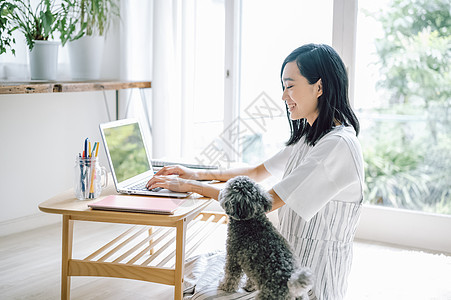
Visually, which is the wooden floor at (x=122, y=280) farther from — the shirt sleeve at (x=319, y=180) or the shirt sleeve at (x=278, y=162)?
the shirt sleeve at (x=319, y=180)

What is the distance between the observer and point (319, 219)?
4.94 feet

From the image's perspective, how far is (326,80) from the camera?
5.00 feet

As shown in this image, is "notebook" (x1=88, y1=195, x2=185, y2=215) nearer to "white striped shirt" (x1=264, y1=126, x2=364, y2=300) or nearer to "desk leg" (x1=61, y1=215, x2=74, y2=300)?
"desk leg" (x1=61, y1=215, x2=74, y2=300)

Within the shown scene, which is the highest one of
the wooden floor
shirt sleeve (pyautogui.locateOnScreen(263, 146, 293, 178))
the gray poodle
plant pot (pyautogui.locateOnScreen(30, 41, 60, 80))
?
plant pot (pyautogui.locateOnScreen(30, 41, 60, 80))

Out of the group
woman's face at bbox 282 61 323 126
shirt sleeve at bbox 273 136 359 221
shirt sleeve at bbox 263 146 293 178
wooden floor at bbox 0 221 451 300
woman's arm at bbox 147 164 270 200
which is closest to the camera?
shirt sleeve at bbox 273 136 359 221

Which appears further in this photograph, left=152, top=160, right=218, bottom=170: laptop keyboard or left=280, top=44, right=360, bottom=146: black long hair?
left=152, top=160, right=218, bottom=170: laptop keyboard

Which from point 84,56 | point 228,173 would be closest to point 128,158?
point 228,173

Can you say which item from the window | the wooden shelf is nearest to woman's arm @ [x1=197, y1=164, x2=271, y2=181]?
the wooden shelf

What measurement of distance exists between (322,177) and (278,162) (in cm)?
47

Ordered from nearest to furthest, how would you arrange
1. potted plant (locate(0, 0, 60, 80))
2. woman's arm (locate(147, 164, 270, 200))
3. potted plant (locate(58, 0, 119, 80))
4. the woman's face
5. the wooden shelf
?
the woman's face < woman's arm (locate(147, 164, 270, 200)) < the wooden shelf < potted plant (locate(0, 0, 60, 80)) < potted plant (locate(58, 0, 119, 80))

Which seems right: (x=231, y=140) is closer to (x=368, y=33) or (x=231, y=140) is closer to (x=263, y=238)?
(x=368, y=33)

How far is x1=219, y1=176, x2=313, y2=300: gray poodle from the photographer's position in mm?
1294

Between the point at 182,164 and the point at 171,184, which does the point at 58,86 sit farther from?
the point at 171,184

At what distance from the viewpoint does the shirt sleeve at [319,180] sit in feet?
4.68
